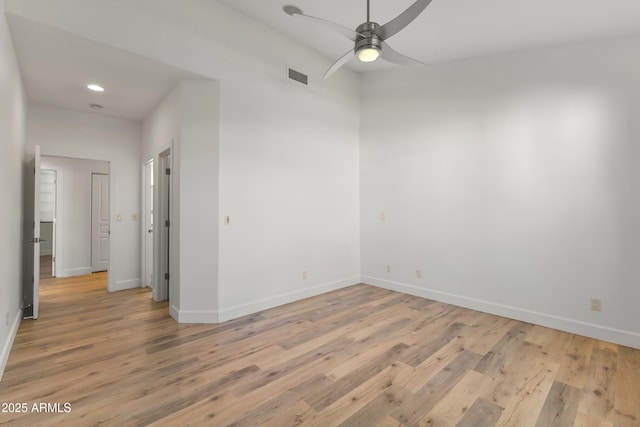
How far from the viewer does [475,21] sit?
10.2 ft

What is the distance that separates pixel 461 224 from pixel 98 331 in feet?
14.5

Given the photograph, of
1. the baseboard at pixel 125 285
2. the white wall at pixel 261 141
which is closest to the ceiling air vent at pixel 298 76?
the white wall at pixel 261 141

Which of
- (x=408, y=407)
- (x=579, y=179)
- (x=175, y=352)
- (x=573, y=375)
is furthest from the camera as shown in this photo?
(x=579, y=179)

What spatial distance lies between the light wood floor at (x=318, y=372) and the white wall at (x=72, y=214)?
2695mm

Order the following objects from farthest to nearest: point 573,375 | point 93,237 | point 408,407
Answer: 1. point 93,237
2. point 573,375
3. point 408,407

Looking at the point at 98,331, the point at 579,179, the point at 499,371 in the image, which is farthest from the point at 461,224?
the point at 98,331

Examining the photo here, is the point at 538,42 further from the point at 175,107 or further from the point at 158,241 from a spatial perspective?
the point at 158,241

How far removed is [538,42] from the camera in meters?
3.27

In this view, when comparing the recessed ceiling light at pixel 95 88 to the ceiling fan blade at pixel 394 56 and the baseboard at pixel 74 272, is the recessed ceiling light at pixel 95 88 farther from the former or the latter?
the baseboard at pixel 74 272

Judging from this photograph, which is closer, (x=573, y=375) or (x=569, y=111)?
(x=573, y=375)

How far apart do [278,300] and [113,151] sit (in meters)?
3.60

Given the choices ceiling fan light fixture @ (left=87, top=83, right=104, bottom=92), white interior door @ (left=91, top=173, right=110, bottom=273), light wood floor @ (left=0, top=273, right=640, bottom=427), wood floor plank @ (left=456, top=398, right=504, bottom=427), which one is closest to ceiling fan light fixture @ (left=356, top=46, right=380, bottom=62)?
light wood floor @ (left=0, top=273, right=640, bottom=427)

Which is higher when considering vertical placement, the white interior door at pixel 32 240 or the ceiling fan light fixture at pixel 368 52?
the ceiling fan light fixture at pixel 368 52

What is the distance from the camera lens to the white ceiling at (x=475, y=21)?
275cm
